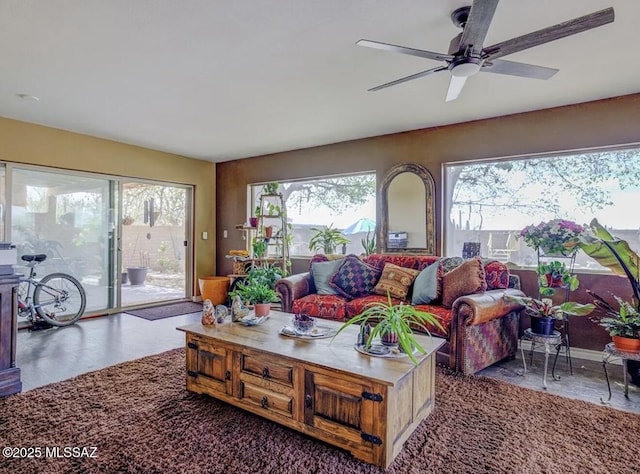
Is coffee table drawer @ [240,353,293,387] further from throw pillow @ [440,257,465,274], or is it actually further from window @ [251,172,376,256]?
window @ [251,172,376,256]

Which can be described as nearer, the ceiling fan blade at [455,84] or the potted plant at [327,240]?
the ceiling fan blade at [455,84]

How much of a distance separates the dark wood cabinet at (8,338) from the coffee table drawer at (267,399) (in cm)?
171

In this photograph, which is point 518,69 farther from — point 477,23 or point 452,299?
point 452,299

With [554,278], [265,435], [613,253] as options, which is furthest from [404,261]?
[265,435]

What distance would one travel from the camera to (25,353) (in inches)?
137

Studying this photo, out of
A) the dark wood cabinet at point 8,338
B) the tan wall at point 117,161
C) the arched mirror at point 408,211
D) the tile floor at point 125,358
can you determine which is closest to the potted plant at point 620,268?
the tile floor at point 125,358

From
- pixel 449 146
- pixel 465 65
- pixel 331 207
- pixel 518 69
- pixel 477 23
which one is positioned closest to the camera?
pixel 477 23

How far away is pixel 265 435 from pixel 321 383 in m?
0.48

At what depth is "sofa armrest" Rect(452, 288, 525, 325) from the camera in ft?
9.41

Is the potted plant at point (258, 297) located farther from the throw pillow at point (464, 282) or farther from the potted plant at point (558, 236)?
the potted plant at point (558, 236)

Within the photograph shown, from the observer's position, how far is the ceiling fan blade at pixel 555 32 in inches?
68.8

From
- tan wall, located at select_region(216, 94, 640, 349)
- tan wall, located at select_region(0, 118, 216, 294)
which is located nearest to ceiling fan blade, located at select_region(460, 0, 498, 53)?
tan wall, located at select_region(216, 94, 640, 349)

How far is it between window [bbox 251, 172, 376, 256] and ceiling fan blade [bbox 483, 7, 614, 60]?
3.00 metres

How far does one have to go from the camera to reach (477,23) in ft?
5.99
